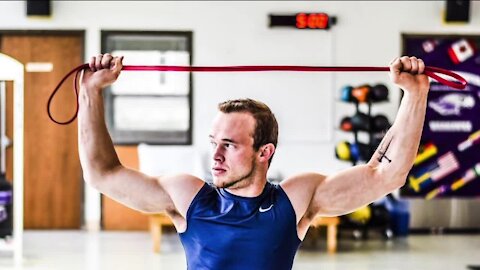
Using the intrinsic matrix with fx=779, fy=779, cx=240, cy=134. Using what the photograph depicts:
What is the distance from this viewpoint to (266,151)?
6.14 feet

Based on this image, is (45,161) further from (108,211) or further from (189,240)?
(189,240)

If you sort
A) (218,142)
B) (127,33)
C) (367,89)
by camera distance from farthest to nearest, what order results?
(127,33)
(367,89)
(218,142)

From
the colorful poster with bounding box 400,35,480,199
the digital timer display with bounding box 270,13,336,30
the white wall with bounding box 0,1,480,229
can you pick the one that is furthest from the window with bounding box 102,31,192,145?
the colorful poster with bounding box 400,35,480,199

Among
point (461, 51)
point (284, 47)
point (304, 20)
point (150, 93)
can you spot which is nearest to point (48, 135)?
point (150, 93)

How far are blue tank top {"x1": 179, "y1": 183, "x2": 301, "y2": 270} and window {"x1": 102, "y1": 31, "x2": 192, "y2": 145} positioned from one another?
6515mm

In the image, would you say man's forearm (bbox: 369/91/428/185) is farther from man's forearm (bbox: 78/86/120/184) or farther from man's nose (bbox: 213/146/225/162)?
man's forearm (bbox: 78/86/120/184)

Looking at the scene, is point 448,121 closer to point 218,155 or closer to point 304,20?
point 304,20

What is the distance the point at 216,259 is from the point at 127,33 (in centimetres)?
673

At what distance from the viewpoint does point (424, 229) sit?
8.46m

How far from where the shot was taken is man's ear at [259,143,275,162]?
1866mm

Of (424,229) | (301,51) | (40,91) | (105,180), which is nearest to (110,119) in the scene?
(40,91)

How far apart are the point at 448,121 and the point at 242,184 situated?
7120mm

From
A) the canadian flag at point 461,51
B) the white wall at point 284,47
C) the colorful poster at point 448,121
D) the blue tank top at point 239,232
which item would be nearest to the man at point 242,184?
the blue tank top at point 239,232

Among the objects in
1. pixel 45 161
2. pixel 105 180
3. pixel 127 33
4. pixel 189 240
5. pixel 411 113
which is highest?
pixel 127 33
